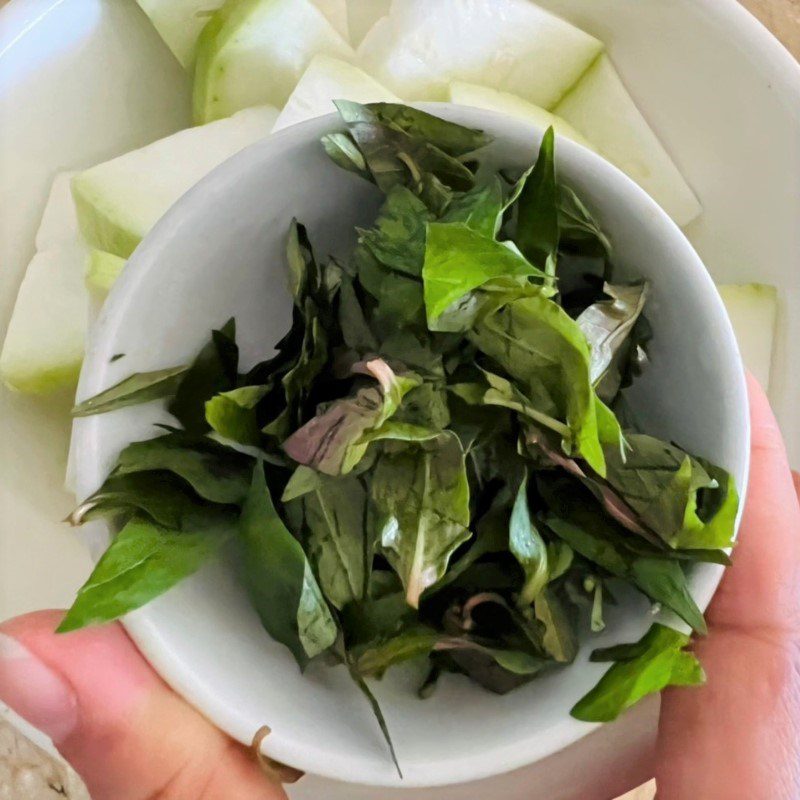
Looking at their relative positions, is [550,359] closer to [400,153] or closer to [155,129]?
[400,153]

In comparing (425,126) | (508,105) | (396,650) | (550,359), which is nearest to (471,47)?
(508,105)

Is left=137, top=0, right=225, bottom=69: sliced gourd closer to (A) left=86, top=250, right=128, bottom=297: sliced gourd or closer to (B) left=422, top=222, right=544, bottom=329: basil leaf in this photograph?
(A) left=86, top=250, right=128, bottom=297: sliced gourd

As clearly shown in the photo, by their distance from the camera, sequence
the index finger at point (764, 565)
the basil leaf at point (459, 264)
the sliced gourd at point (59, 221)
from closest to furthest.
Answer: the basil leaf at point (459, 264) < the index finger at point (764, 565) < the sliced gourd at point (59, 221)

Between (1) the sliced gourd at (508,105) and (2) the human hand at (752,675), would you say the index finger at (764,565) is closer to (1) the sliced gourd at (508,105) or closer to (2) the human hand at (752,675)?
(2) the human hand at (752,675)

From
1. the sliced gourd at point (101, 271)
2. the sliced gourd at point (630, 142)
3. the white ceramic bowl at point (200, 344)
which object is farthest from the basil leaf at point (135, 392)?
the sliced gourd at point (630, 142)

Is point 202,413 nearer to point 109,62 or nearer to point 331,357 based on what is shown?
point 331,357

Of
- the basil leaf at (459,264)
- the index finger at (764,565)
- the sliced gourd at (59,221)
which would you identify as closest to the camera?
the basil leaf at (459,264)

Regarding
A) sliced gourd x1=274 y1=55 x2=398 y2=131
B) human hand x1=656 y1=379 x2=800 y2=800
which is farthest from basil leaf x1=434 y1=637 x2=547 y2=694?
sliced gourd x1=274 y1=55 x2=398 y2=131
